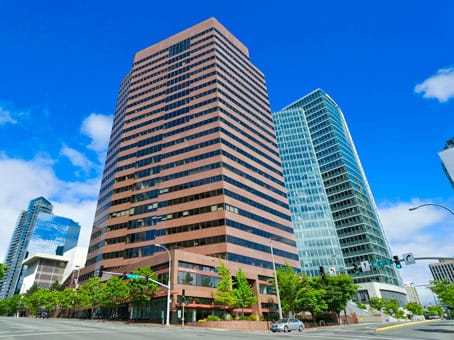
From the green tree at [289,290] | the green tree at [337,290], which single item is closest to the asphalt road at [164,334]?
the green tree at [289,290]

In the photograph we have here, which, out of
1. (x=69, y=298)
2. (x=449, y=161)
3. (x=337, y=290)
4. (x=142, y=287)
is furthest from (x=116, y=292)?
(x=449, y=161)

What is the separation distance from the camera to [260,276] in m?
63.9

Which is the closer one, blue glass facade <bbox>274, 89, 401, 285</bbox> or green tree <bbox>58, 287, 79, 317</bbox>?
green tree <bbox>58, 287, 79, 317</bbox>

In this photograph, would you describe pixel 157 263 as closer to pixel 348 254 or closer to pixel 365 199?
pixel 348 254

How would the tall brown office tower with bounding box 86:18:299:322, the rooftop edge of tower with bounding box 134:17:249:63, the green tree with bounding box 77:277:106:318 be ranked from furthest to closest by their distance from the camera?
1. the rooftop edge of tower with bounding box 134:17:249:63
2. the tall brown office tower with bounding box 86:18:299:322
3. the green tree with bounding box 77:277:106:318

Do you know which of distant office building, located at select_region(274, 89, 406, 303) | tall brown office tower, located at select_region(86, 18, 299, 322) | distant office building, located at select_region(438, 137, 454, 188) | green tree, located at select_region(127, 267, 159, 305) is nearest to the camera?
green tree, located at select_region(127, 267, 159, 305)

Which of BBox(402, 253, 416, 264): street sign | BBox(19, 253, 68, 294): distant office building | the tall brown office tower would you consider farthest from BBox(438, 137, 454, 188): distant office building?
BBox(19, 253, 68, 294): distant office building

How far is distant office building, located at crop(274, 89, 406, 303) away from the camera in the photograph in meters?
121

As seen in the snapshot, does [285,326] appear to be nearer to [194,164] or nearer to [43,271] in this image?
[194,164]

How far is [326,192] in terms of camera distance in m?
Answer: 140

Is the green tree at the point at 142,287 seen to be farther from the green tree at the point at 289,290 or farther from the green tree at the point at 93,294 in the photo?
the green tree at the point at 289,290

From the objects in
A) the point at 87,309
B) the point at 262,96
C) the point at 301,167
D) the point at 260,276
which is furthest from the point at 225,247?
the point at 301,167

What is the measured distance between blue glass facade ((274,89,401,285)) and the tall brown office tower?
54.2 metres

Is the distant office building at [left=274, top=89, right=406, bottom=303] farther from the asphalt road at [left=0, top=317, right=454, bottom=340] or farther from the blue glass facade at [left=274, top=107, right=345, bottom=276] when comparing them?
the asphalt road at [left=0, top=317, right=454, bottom=340]
